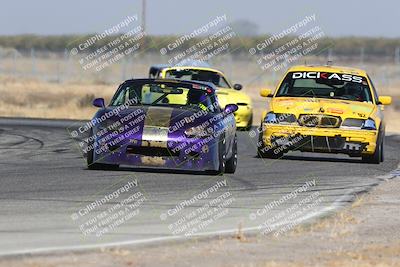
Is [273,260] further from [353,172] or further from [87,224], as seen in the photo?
[353,172]

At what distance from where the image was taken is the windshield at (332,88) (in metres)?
19.3

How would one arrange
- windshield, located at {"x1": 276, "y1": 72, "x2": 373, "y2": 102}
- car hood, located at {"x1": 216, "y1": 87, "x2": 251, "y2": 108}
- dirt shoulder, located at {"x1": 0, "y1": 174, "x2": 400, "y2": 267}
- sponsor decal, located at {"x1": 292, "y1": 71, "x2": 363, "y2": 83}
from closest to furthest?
dirt shoulder, located at {"x1": 0, "y1": 174, "x2": 400, "y2": 267} → windshield, located at {"x1": 276, "y1": 72, "x2": 373, "y2": 102} → sponsor decal, located at {"x1": 292, "y1": 71, "x2": 363, "y2": 83} → car hood, located at {"x1": 216, "y1": 87, "x2": 251, "y2": 108}

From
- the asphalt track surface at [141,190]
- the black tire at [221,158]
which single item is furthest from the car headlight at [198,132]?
the asphalt track surface at [141,190]

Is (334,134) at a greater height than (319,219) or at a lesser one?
lesser

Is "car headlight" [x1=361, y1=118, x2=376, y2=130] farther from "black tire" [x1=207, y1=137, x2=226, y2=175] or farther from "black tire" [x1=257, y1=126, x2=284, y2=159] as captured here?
"black tire" [x1=207, y1=137, x2=226, y2=175]

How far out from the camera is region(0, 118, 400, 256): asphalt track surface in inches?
388

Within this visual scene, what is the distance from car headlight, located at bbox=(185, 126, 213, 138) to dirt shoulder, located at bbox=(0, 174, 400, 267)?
13.3 ft

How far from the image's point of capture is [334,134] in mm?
18016

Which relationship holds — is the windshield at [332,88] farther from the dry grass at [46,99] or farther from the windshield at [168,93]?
the dry grass at [46,99]

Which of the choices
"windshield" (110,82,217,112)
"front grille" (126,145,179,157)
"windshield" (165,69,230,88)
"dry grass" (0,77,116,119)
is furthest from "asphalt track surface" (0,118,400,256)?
"dry grass" (0,77,116,119)

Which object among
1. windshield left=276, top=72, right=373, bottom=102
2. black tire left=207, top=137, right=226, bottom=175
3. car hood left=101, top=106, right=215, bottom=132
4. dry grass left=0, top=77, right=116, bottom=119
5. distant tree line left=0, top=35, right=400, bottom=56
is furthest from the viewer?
distant tree line left=0, top=35, right=400, bottom=56

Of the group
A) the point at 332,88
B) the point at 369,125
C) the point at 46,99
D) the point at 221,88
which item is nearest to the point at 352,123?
the point at 369,125

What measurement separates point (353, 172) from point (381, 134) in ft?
6.39

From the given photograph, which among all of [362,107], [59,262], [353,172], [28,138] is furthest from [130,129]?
[28,138]
